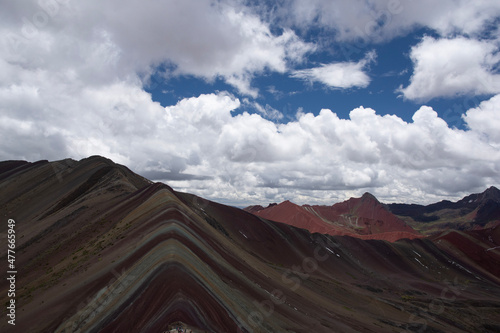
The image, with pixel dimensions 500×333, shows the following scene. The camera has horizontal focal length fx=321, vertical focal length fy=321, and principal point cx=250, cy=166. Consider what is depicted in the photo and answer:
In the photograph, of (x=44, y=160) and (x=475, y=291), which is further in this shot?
(x=44, y=160)

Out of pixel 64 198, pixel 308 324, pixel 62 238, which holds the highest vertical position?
pixel 64 198

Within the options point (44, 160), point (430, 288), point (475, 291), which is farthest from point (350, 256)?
point (44, 160)

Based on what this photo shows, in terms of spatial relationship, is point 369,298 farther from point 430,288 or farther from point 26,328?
point 26,328

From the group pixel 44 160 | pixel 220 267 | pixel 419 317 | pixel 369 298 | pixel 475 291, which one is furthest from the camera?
pixel 44 160

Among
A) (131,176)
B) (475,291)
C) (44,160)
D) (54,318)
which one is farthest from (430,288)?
(44,160)

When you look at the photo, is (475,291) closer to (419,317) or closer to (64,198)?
(419,317)

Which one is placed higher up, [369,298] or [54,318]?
[54,318]

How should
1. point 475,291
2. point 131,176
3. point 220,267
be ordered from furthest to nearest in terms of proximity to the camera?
point 475,291 < point 131,176 < point 220,267
